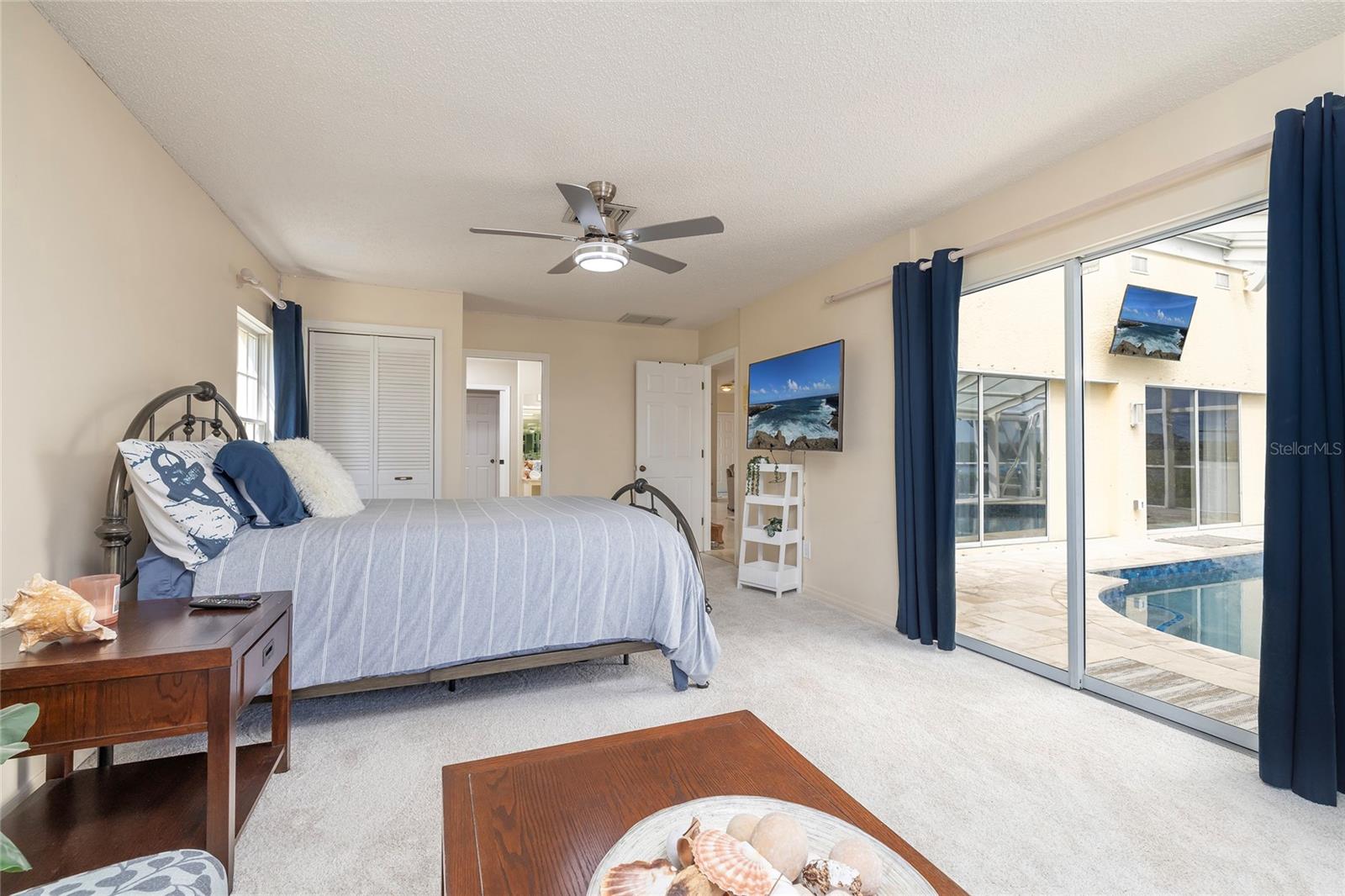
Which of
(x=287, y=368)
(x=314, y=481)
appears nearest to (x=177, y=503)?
(x=314, y=481)

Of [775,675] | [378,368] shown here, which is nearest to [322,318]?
[378,368]

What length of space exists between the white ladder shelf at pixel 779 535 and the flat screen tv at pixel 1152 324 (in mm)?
2237

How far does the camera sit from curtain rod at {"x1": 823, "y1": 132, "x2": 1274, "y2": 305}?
2.22 meters

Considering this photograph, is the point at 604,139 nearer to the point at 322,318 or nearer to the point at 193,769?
the point at 193,769

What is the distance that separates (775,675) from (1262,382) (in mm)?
2299

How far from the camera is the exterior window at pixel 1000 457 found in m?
3.36

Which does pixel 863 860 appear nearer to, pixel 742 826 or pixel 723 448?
pixel 742 826

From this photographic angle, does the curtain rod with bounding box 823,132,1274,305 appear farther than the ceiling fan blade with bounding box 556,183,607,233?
No

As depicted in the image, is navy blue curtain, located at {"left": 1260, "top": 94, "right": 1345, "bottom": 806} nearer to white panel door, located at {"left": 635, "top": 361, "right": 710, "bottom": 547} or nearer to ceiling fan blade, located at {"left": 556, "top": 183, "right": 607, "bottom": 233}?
ceiling fan blade, located at {"left": 556, "top": 183, "right": 607, "bottom": 233}

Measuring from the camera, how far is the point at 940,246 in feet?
11.8

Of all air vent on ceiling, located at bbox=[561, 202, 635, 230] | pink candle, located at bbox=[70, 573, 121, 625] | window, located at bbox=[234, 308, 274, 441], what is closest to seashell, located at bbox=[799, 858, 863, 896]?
pink candle, located at bbox=[70, 573, 121, 625]

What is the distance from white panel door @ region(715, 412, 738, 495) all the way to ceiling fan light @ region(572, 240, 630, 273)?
6.68 m

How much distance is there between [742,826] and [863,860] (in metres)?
0.18

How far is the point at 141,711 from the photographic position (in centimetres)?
139
